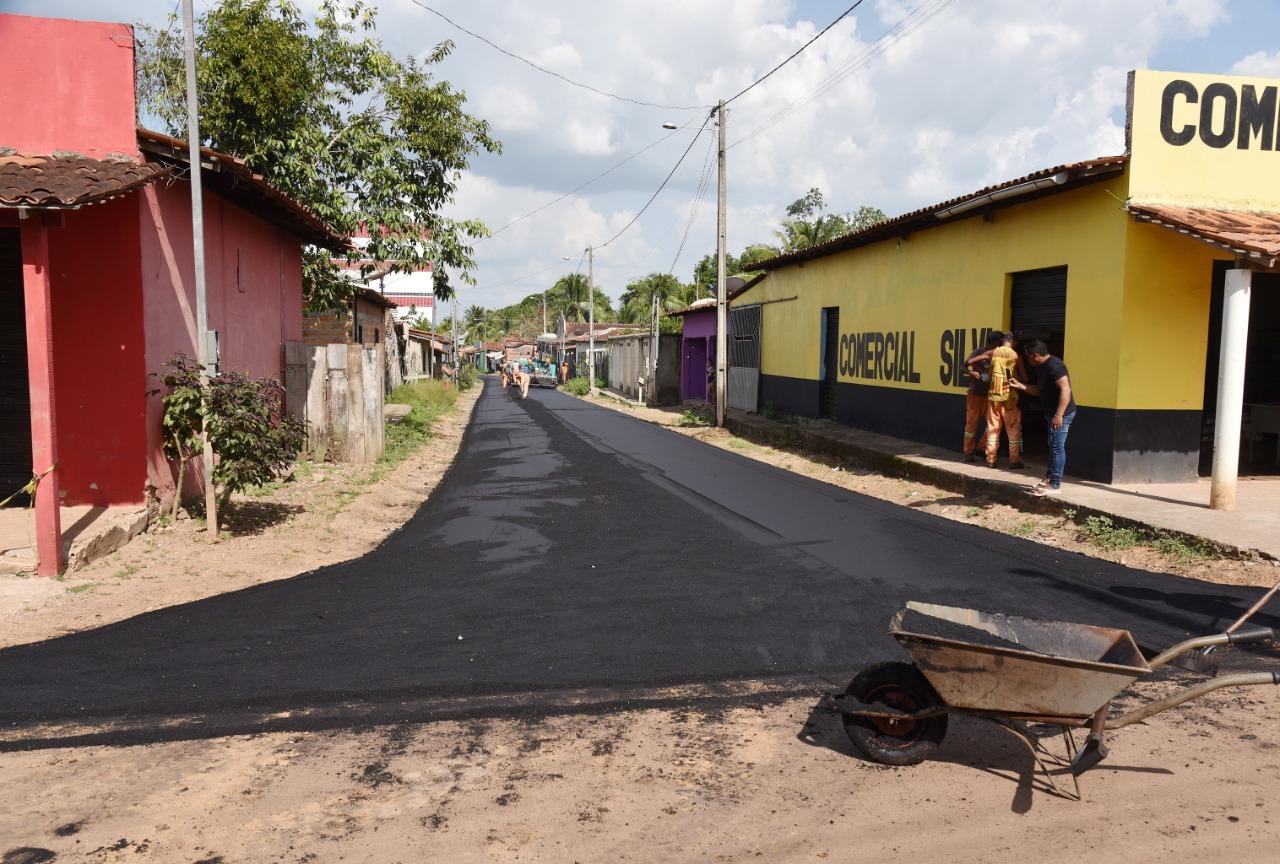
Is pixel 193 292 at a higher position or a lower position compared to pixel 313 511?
higher

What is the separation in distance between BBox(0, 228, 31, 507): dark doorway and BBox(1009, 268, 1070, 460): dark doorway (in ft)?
38.2

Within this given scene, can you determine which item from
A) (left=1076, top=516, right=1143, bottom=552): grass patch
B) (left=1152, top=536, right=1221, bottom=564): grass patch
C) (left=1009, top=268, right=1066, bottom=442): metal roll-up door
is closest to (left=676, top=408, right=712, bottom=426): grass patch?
(left=1009, top=268, right=1066, bottom=442): metal roll-up door

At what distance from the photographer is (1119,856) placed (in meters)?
3.34

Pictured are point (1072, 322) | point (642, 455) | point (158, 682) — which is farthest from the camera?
point (642, 455)

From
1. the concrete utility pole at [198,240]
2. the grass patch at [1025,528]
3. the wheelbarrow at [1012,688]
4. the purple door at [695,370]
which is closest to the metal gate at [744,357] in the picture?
the purple door at [695,370]

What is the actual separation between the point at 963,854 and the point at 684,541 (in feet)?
17.5

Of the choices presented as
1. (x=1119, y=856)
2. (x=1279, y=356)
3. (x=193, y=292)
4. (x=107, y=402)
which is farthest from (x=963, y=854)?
(x=1279, y=356)

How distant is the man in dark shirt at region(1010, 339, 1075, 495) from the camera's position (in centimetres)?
1027

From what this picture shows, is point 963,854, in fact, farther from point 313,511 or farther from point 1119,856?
point 313,511

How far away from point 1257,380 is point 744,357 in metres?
14.6

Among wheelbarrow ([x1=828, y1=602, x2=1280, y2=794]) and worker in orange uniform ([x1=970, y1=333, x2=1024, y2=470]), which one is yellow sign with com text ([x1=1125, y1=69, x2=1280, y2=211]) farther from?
wheelbarrow ([x1=828, y1=602, x2=1280, y2=794])

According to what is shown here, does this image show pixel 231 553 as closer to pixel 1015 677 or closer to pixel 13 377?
pixel 13 377

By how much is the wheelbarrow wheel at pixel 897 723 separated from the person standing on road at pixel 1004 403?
29.0ft

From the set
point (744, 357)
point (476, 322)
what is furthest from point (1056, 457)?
point (476, 322)
